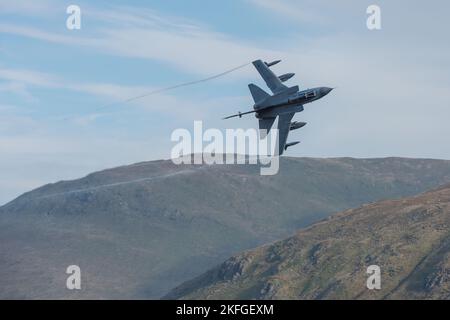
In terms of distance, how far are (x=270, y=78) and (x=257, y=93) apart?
158 inches

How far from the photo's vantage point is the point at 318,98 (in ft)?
468

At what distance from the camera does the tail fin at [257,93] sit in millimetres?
148750

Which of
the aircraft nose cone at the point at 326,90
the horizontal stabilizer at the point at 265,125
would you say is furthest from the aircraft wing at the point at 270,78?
the aircraft nose cone at the point at 326,90

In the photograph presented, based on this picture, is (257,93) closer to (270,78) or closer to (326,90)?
(270,78)

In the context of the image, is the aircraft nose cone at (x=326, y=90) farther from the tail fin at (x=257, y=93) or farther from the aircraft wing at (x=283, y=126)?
the tail fin at (x=257, y=93)

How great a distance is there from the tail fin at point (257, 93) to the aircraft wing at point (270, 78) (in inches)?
76.0

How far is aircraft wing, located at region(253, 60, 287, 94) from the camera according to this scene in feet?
479

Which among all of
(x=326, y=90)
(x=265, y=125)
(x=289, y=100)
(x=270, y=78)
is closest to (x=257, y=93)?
(x=270, y=78)

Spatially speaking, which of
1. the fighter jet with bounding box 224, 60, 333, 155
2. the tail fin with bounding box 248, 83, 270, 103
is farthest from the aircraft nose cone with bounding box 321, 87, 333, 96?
the tail fin with bounding box 248, 83, 270, 103

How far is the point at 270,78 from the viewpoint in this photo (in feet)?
485
